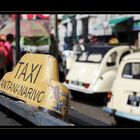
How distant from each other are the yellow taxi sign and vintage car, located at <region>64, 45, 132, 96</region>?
6.79 metres

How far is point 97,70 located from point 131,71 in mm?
2983

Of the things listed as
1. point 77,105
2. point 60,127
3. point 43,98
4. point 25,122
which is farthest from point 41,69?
point 77,105

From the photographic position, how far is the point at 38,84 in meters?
3.05

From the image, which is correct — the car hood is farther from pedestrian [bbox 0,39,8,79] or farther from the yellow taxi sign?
the yellow taxi sign

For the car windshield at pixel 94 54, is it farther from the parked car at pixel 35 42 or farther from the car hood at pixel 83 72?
the parked car at pixel 35 42

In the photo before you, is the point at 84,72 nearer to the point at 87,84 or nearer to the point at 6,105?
the point at 87,84

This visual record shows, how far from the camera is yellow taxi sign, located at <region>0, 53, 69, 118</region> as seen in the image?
2818mm

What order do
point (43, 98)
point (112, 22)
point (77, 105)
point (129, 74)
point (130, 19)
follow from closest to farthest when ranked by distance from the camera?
point (43, 98) → point (129, 74) → point (77, 105) → point (130, 19) → point (112, 22)

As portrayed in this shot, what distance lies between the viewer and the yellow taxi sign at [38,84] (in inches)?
111

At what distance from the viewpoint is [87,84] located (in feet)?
34.3

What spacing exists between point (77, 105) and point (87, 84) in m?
0.54

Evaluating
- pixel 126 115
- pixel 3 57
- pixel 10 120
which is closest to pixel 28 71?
pixel 10 120

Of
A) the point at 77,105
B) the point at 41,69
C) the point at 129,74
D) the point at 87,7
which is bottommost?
the point at 77,105

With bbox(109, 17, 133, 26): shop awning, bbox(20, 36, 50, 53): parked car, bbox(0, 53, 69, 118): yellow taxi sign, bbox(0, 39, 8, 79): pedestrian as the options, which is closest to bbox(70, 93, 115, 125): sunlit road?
bbox(0, 39, 8, 79): pedestrian
